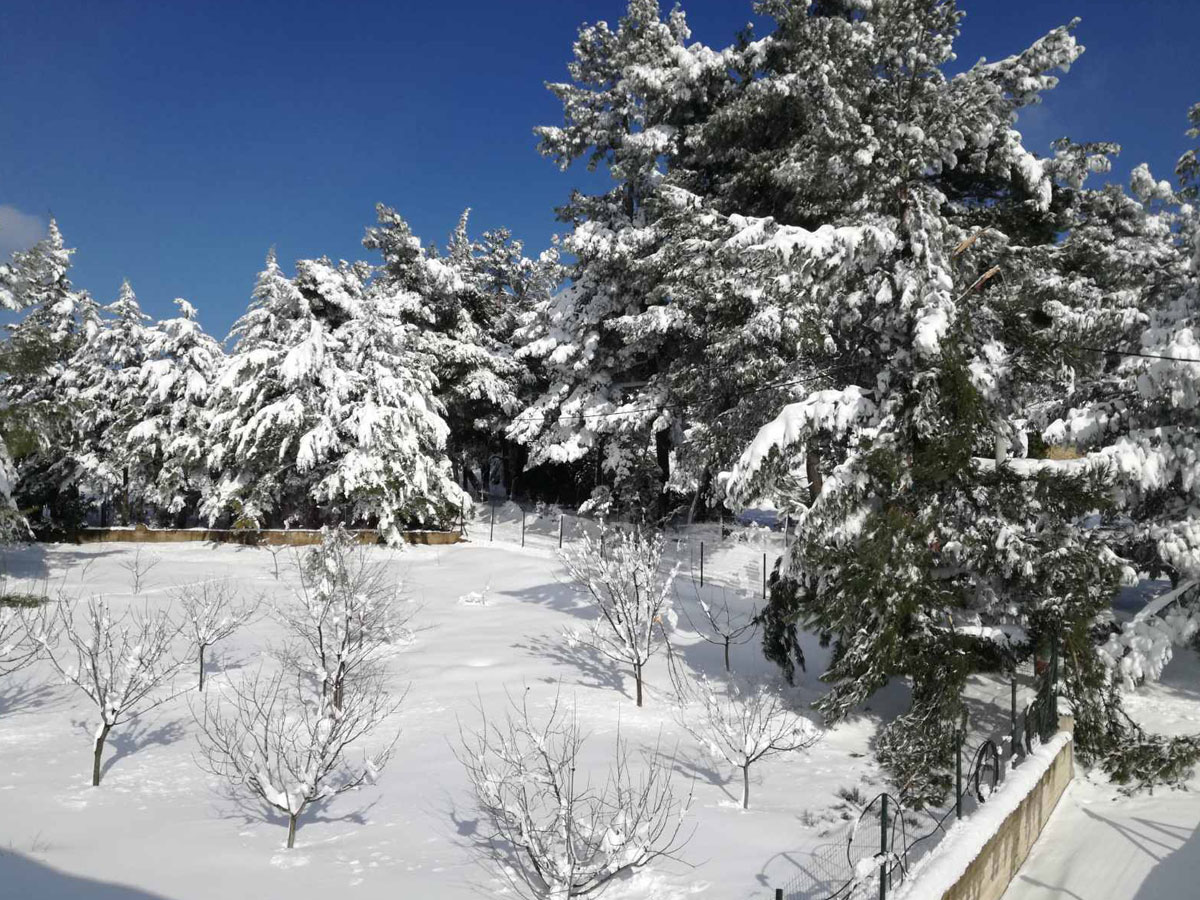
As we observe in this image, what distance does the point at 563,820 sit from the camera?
625 centimetres

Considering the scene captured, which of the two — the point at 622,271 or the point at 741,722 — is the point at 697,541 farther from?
the point at 741,722

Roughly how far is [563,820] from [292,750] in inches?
155

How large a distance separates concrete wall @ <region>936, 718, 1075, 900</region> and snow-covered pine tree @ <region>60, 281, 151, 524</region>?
91.4ft

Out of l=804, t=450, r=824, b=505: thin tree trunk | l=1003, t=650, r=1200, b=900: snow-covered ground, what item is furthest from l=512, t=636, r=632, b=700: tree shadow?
l=1003, t=650, r=1200, b=900: snow-covered ground

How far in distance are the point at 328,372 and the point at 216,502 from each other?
528cm

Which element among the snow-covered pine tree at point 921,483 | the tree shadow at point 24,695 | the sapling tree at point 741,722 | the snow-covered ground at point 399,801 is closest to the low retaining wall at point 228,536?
the snow-covered ground at point 399,801

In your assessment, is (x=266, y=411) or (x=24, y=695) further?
(x=266, y=411)

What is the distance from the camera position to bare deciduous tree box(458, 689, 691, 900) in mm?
5992

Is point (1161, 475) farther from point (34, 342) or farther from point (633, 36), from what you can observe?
point (34, 342)

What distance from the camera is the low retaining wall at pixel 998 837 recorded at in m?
6.08

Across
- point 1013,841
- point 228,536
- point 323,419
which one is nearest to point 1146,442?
point 1013,841

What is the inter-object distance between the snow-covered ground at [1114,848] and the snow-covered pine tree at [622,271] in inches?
561

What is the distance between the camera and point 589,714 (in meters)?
11.4

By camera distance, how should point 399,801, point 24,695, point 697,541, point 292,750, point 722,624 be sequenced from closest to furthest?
1. point 292,750
2. point 399,801
3. point 24,695
4. point 722,624
5. point 697,541
